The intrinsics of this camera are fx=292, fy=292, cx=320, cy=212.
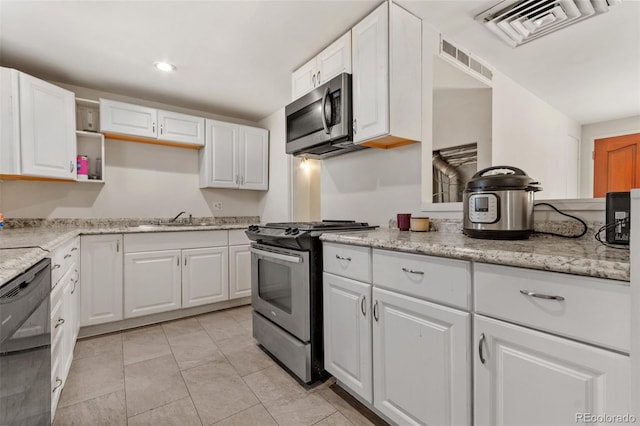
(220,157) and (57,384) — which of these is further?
(220,157)

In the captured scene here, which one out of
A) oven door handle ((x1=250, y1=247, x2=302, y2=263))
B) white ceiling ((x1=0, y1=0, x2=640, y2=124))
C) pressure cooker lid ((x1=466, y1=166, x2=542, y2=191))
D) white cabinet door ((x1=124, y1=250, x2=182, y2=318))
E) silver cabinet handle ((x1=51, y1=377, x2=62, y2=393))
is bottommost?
silver cabinet handle ((x1=51, y1=377, x2=62, y2=393))

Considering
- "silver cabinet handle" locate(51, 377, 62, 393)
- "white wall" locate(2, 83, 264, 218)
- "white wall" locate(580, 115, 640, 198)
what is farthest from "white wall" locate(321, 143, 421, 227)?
"white wall" locate(580, 115, 640, 198)

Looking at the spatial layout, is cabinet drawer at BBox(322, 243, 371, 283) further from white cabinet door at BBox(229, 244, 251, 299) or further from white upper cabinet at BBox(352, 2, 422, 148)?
white cabinet door at BBox(229, 244, 251, 299)

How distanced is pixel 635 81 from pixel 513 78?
1.24 meters

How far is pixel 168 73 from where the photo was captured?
270 cm

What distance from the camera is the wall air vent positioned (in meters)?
2.15

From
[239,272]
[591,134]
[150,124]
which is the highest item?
[591,134]

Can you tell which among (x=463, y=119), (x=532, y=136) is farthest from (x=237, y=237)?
(x=532, y=136)

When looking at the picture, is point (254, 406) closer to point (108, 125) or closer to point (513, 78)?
point (108, 125)

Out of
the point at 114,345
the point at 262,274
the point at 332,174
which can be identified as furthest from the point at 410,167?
the point at 114,345

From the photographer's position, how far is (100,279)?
8.34 feet

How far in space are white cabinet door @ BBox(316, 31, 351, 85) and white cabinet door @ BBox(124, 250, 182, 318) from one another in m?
2.15

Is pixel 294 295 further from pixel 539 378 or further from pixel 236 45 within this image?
pixel 236 45

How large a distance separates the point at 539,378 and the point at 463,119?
2.43 meters
